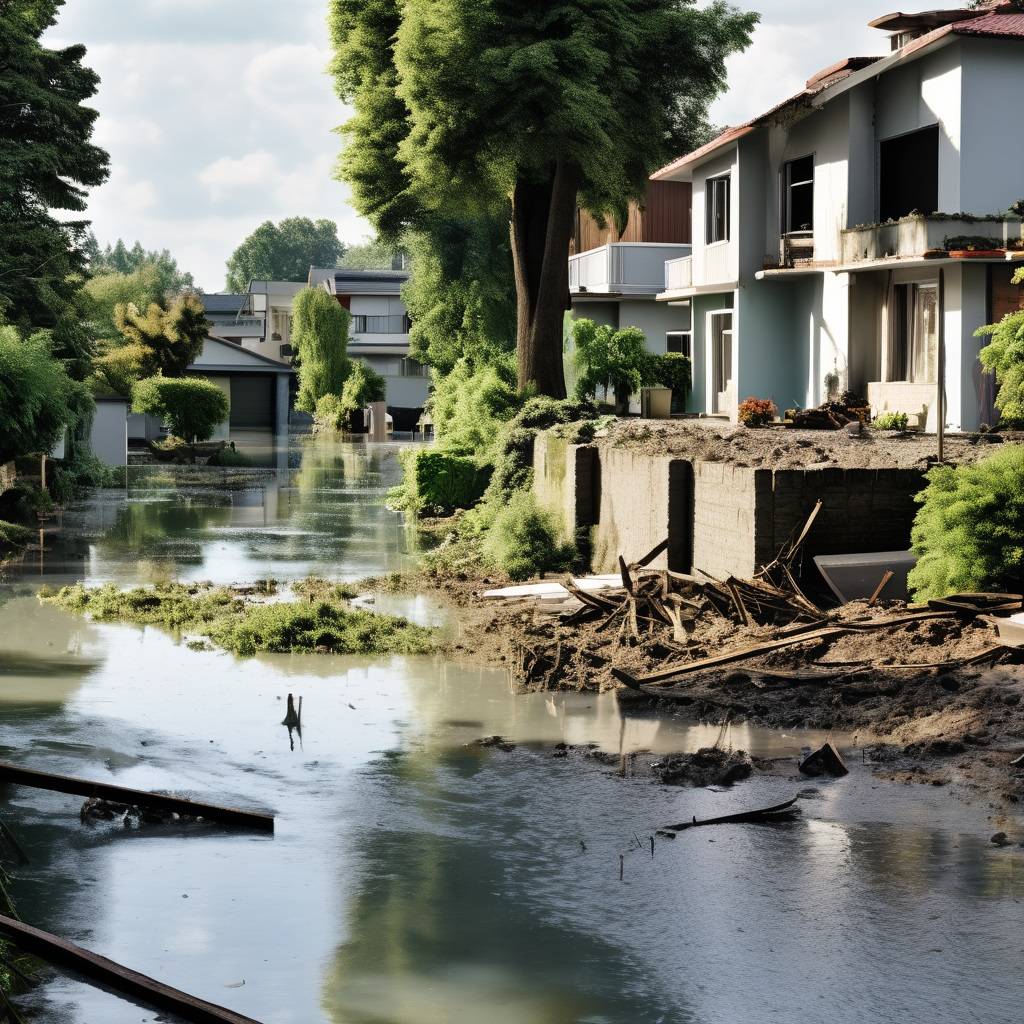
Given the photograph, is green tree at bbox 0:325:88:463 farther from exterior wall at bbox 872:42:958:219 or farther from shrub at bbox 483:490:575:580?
exterior wall at bbox 872:42:958:219

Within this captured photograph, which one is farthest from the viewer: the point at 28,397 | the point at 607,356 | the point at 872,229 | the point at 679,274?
the point at 679,274

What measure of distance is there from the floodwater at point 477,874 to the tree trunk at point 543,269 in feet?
66.4

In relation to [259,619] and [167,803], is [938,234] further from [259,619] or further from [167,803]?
[167,803]

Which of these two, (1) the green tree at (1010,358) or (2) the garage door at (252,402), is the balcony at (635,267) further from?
(2) the garage door at (252,402)

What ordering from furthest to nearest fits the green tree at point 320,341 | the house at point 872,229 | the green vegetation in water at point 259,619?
the green tree at point 320,341 < the house at point 872,229 < the green vegetation in water at point 259,619

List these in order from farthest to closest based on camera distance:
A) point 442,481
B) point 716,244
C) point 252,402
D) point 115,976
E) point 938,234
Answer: point 252,402
point 716,244
point 442,481
point 938,234
point 115,976

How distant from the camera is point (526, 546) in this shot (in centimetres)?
2458

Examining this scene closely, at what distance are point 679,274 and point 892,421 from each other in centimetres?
1237

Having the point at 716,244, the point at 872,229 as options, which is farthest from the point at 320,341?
the point at 872,229

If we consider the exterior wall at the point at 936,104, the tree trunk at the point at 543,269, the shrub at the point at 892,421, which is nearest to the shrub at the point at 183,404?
the tree trunk at the point at 543,269

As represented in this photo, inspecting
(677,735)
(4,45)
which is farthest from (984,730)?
(4,45)

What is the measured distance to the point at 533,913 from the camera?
30.1 feet

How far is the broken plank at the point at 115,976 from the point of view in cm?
714

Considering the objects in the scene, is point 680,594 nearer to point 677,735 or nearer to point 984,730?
point 677,735
